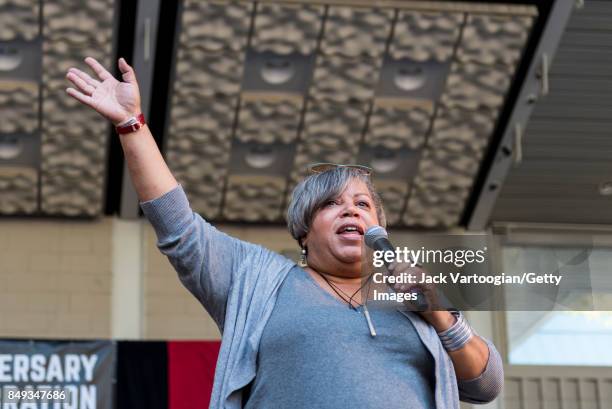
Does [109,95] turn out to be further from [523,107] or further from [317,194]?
[523,107]

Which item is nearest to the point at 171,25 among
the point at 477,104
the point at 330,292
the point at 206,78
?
the point at 206,78

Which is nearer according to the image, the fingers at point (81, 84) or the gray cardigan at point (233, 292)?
the gray cardigan at point (233, 292)

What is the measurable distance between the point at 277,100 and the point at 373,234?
383cm

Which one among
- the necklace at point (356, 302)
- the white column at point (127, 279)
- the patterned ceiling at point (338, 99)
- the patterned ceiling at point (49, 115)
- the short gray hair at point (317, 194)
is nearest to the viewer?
the necklace at point (356, 302)

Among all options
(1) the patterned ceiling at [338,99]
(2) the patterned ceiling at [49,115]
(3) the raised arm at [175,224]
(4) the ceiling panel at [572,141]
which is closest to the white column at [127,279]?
(2) the patterned ceiling at [49,115]

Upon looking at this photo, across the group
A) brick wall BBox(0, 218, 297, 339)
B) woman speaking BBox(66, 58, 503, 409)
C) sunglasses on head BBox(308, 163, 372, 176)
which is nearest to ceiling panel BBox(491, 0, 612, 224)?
brick wall BBox(0, 218, 297, 339)

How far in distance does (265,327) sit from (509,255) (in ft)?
1.80

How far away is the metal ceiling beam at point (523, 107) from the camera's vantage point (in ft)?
19.7

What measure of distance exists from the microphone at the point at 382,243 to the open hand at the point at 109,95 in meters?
0.56

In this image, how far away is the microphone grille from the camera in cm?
246

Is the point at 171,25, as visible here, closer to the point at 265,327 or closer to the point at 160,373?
the point at 160,373

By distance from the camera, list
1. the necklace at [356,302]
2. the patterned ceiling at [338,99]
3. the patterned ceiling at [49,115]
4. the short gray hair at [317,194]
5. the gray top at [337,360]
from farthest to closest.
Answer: the patterned ceiling at [338,99] → the patterned ceiling at [49,115] → the short gray hair at [317,194] → the necklace at [356,302] → the gray top at [337,360]

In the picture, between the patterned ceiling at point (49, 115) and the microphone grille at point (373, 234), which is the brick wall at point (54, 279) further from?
the microphone grille at point (373, 234)

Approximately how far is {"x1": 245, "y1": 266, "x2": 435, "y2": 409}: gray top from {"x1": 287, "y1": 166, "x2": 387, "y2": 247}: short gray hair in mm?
237
